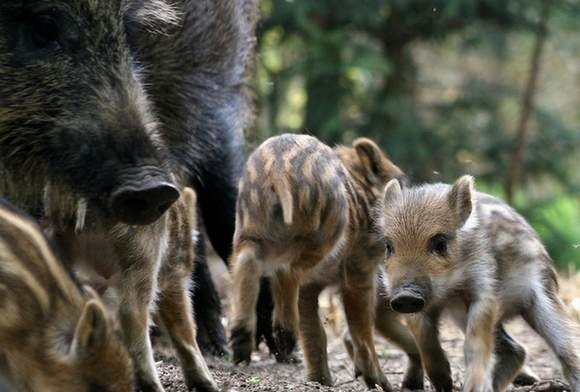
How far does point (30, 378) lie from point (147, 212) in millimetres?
801

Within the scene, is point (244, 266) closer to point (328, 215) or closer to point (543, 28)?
point (328, 215)

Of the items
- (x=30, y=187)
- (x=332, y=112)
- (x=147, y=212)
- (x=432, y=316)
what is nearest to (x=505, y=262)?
(x=432, y=316)

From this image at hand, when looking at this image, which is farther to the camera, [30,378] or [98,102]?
[98,102]

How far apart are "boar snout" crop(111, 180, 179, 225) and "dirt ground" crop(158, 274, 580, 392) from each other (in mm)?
687

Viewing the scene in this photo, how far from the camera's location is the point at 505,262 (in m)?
4.87

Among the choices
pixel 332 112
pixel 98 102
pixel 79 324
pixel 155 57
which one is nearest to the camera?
pixel 79 324

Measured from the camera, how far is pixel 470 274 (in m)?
4.74

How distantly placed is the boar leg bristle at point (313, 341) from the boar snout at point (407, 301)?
84 cm

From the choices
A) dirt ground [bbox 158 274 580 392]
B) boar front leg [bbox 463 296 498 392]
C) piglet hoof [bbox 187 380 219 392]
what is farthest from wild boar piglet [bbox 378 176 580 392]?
piglet hoof [bbox 187 380 219 392]

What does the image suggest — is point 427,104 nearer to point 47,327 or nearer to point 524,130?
point 524,130

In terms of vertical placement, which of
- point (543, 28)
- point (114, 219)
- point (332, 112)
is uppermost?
point (114, 219)

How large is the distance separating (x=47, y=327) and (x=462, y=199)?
1.72m

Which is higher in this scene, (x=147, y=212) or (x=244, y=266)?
(x=147, y=212)

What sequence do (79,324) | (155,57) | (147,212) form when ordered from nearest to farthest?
(79,324), (147,212), (155,57)
